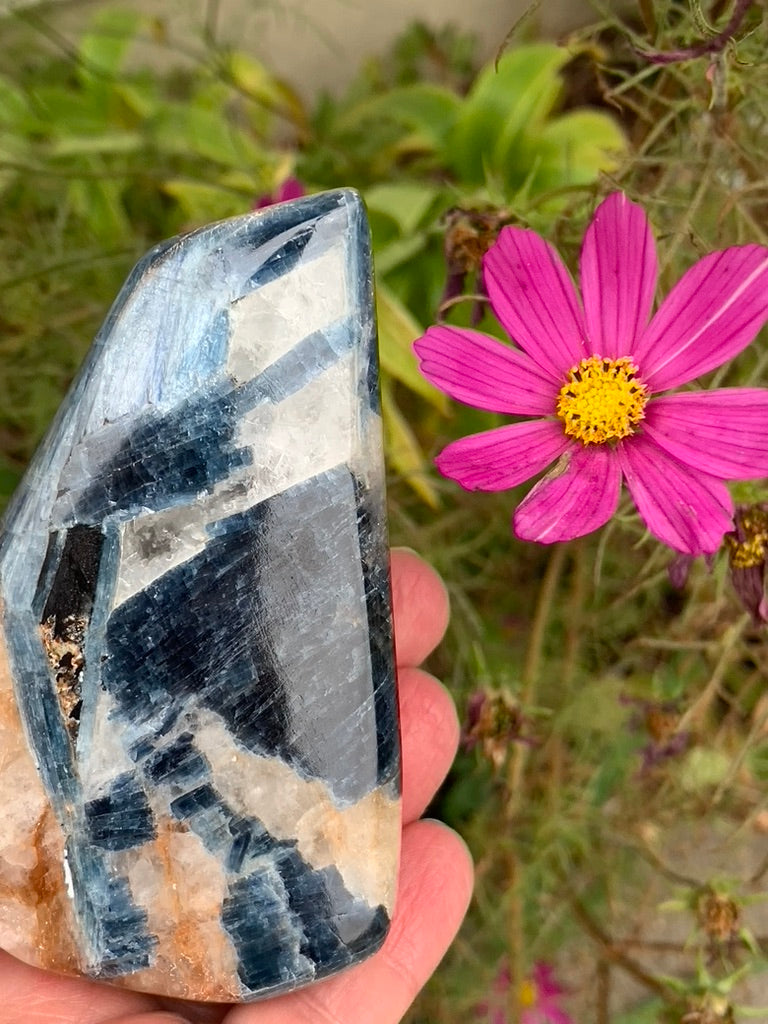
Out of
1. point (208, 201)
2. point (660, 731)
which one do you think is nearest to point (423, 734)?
point (660, 731)

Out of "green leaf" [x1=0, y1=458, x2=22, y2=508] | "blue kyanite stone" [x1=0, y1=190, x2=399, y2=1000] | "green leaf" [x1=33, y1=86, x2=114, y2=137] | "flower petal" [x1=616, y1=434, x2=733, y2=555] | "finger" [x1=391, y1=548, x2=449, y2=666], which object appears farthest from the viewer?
"green leaf" [x1=33, y1=86, x2=114, y2=137]

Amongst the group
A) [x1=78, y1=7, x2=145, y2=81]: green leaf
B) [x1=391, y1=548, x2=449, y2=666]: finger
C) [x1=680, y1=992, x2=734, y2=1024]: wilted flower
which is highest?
[x1=78, y1=7, x2=145, y2=81]: green leaf

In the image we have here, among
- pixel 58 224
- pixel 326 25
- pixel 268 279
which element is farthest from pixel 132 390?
pixel 326 25

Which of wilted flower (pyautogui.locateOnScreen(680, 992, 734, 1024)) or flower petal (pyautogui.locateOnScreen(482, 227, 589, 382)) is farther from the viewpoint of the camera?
wilted flower (pyautogui.locateOnScreen(680, 992, 734, 1024))

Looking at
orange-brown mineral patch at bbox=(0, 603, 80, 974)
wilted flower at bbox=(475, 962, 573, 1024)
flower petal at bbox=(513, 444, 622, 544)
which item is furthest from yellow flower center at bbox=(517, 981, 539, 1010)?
flower petal at bbox=(513, 444, 622, 544)

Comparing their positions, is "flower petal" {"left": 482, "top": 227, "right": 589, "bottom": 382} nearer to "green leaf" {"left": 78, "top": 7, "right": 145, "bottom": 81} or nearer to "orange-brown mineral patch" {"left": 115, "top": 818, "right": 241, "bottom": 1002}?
"orange-brown mineral patch" {"left": 115, "top": 818, "right": 241, "bottom": 1002}

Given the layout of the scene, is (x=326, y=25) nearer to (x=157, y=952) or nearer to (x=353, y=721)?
(x=353, y=721)
